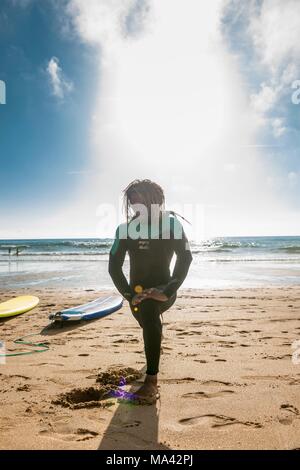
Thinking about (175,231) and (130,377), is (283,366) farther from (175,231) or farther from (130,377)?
(175,231)

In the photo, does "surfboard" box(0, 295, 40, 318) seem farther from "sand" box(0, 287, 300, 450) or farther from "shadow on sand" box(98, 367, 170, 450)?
"shadow on sand" box(98, 367, 170, 450)

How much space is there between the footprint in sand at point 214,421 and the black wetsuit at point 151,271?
65cm

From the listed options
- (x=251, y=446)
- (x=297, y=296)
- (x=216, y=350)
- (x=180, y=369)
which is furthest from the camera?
(x=297, y=296)

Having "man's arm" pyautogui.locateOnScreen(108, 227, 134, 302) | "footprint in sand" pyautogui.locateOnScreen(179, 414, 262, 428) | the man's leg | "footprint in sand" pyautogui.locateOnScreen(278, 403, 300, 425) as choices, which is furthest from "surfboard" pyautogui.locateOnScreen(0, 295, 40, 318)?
"footprint in sand" pyautogui.locateOnScreen(278, 403, 300, 425)

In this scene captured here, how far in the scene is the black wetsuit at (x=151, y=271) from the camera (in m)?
3.34

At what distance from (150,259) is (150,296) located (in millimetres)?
418

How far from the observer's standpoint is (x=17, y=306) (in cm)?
785

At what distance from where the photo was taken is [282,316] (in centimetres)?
702

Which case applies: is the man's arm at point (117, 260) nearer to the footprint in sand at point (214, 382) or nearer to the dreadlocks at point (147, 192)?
the dreadlocks at point (147, 192)

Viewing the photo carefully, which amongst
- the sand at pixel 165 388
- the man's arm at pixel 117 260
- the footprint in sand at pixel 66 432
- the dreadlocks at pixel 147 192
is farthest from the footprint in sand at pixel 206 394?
the dreadlocks at pixel 147 192

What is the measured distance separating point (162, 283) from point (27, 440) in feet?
5.81

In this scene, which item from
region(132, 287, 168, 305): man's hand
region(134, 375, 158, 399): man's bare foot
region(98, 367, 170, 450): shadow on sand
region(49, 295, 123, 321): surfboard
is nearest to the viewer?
region(98, 367, 170, 450): shadow on sand

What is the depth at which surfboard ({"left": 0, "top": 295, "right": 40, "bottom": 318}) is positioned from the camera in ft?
23.7

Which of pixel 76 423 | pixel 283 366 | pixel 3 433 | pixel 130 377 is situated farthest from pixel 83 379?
pixel 283 366
